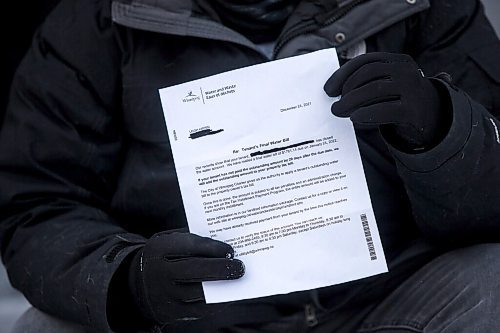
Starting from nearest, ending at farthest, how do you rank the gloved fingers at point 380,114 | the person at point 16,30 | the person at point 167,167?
the gloved fingers at point 380,114
the person at point 167,167
the person at point 16,30

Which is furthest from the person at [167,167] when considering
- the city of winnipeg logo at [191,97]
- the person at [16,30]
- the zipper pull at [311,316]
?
the person at [16,30]

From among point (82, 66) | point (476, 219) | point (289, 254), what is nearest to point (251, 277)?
point (289, 254)

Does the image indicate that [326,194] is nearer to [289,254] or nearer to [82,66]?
[289,254]

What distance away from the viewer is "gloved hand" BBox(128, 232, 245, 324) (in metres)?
1.08

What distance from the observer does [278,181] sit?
1097 millimetres

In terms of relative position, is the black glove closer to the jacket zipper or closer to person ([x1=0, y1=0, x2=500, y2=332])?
person ([x1=0, y1=0, x2=500, y2=332])

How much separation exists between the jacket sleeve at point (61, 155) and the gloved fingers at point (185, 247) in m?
0.09

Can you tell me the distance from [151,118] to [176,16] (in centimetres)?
13

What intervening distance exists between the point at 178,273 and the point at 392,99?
0.30 meters

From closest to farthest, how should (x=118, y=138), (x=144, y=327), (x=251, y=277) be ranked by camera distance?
(x=251, y=277) → (x=144, y=327) → (x=118, y=138)

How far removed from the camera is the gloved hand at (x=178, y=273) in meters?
1.08

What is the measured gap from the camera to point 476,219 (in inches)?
46.2

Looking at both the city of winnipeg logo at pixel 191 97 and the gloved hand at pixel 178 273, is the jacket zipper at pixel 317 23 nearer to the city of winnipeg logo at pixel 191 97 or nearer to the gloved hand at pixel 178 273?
the city of winnipeg logo at pixel 191 97

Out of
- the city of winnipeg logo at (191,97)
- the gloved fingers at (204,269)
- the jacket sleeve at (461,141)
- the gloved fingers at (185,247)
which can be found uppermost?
the city of winnipeg logo at (191,97)
